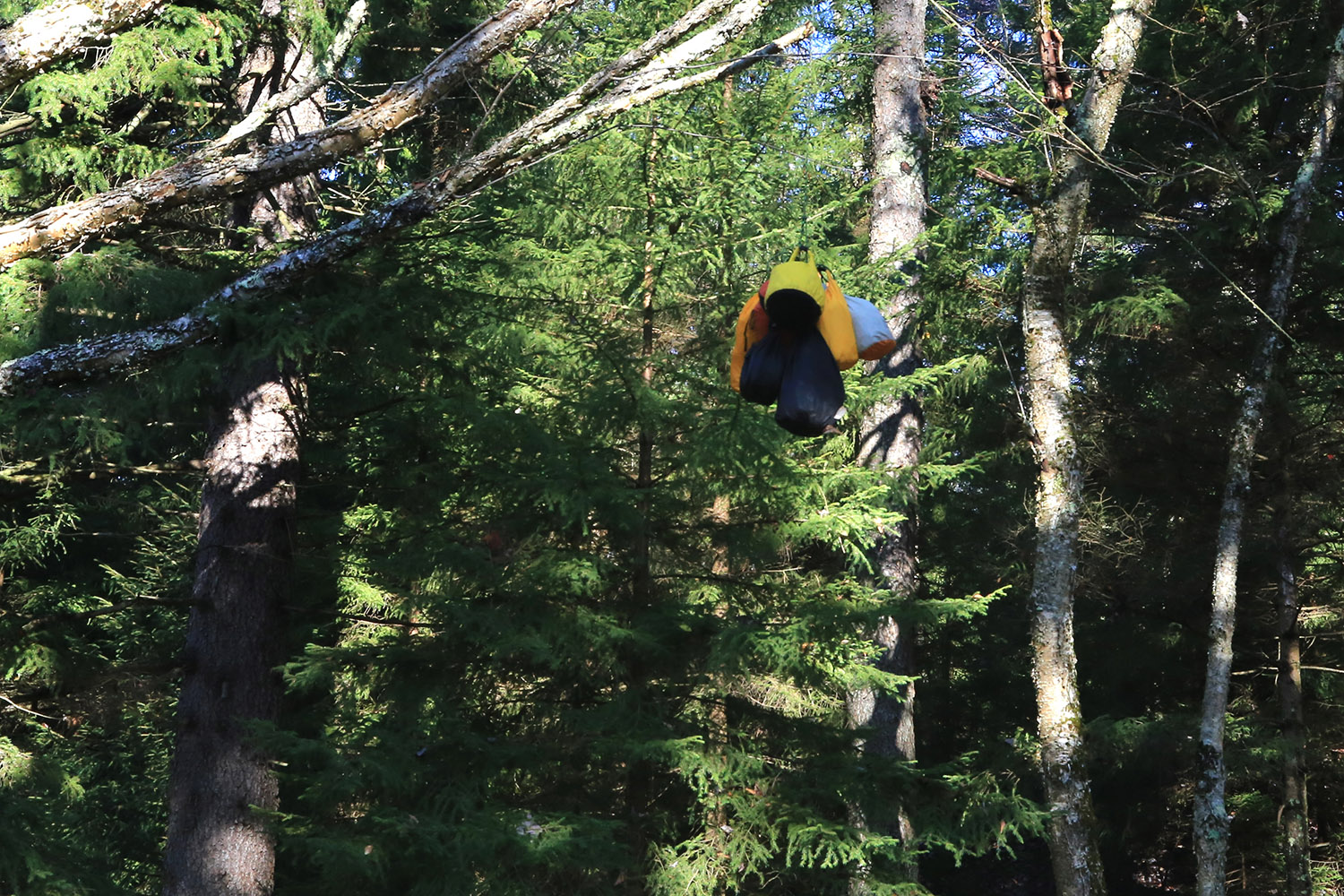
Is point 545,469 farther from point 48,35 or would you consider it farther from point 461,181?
point 48,35

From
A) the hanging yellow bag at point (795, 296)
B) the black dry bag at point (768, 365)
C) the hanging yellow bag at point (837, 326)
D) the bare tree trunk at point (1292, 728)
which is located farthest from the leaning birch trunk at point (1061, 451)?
the bare tree trunk at point (1292, 728)

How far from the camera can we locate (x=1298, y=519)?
10.6 m

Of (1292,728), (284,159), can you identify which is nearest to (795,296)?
(284,159)

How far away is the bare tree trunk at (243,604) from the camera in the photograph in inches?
276

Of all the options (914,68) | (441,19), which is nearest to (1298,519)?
(914,68)

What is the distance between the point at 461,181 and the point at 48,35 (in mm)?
1466

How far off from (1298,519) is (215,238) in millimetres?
10146

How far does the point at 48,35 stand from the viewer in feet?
11.9

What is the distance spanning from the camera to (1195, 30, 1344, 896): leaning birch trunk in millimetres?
9188

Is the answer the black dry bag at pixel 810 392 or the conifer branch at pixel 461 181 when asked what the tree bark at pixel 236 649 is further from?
the black dry bag at pixel 810 392

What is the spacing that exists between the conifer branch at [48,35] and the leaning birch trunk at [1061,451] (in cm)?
496

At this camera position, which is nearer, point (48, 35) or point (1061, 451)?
point (48, 35)

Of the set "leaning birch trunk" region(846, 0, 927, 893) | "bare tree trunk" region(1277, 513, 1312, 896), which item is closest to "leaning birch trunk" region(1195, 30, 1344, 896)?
"bare tree trunk" region(1277, 513, 1312, 896)

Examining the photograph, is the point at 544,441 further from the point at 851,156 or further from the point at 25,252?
the point at 851,156
